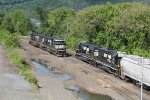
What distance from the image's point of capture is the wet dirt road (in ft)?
109

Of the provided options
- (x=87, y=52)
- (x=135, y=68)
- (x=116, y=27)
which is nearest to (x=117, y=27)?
(x=116, y=27)

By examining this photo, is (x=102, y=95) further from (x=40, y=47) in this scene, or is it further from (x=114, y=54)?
(x=40, y=47)

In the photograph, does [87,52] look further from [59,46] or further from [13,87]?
[13,87]

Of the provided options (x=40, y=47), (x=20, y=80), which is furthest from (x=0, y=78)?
(x=40, y=47)

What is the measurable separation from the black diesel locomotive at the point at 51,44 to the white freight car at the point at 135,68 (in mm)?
24997

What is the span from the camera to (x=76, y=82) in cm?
4106

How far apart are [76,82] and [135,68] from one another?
284 inches

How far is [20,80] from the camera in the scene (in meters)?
35.3

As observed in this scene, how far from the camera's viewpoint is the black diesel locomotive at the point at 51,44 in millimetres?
65062

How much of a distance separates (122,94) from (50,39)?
35738 millimetres

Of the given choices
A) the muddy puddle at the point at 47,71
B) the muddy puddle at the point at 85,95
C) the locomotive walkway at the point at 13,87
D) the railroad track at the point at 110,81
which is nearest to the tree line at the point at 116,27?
the railroad track at the point at 110,81

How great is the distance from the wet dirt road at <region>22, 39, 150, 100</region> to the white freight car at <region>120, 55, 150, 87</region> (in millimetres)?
1056

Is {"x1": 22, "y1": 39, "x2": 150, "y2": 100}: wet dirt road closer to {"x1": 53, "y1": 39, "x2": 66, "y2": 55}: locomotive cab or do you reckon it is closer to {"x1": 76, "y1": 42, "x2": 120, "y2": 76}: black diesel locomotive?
{"x1": 76, "y1": 42, "x2": 120, "y2": 76}: black diesel locomotive

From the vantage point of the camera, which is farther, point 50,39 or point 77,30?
point 77,30
